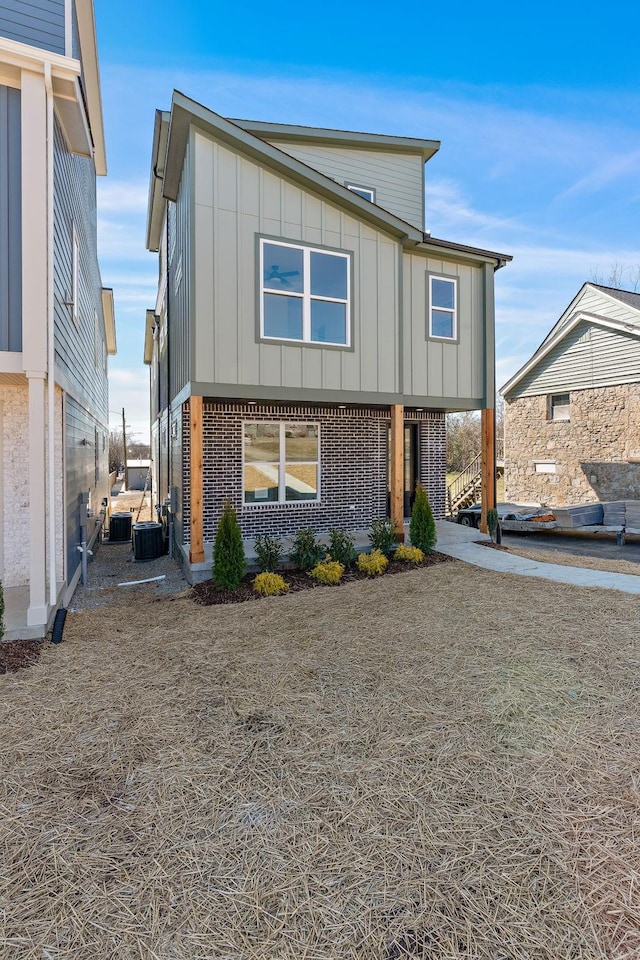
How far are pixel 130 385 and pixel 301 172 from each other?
46796 millimetres

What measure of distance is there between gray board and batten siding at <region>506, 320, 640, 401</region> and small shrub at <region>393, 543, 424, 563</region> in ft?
36.6

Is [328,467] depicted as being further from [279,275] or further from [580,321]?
[580,321]

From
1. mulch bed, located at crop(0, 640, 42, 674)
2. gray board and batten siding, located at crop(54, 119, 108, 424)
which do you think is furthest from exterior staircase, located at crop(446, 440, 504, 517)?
mulch bed, located at crop(0, 640, 42, 674)

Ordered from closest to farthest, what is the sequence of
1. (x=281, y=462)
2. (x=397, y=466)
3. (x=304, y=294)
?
1. (x=304, y=294)
2. (x=397, y=466)
3. (x=281, y=462)

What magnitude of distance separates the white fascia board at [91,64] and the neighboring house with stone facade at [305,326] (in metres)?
1.35

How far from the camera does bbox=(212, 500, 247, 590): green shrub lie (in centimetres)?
716

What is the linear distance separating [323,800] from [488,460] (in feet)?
30.9

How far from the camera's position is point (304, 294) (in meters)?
8.44

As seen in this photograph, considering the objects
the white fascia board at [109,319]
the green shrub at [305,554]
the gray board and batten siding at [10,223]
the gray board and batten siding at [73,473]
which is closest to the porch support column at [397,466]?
the green shrub at [305,554]

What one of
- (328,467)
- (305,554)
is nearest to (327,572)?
(305,554)

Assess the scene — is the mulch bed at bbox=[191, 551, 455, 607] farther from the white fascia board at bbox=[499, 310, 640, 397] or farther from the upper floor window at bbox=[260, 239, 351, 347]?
the white fascia board at bbox=[499, 310, 640, 397]

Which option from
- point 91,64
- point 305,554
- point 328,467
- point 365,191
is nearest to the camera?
Result: point 305,554

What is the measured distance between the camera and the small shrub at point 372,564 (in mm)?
8250

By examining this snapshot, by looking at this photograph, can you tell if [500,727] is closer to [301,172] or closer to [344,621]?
[344,621]
